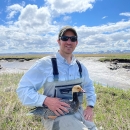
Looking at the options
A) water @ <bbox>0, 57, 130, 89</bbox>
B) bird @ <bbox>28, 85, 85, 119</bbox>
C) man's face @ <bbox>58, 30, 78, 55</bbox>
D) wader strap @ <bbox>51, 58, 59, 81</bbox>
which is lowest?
water @ <bbox>0, 57, 130, 89</bbox>

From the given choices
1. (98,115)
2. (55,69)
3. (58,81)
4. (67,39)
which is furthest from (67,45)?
(98,115)

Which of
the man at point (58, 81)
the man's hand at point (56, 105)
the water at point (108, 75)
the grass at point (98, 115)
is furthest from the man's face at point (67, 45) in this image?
the water at point (108, 75)

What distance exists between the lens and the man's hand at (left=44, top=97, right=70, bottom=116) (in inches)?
143

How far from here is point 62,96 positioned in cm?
401

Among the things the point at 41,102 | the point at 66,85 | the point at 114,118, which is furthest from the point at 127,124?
the point at 41,102

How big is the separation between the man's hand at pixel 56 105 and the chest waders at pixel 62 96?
14 cm

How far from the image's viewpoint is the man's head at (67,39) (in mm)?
4102

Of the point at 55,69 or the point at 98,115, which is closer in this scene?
the point at 55,69

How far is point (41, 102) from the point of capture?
3672mm

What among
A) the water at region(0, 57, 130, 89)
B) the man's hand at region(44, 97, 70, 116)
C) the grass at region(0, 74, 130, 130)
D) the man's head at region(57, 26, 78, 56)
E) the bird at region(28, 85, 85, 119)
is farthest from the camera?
the water at region(0, 57, 130, 89)

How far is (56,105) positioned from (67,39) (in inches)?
50.8

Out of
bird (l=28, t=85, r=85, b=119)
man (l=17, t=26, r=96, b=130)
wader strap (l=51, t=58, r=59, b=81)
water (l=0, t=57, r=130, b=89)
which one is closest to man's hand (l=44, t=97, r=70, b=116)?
man (l=17, t=26, r=96, b=130)

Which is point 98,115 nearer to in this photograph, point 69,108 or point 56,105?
point 69,108

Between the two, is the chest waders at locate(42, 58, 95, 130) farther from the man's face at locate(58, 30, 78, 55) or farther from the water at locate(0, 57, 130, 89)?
the water at locate(0, 57, 130, 89)
